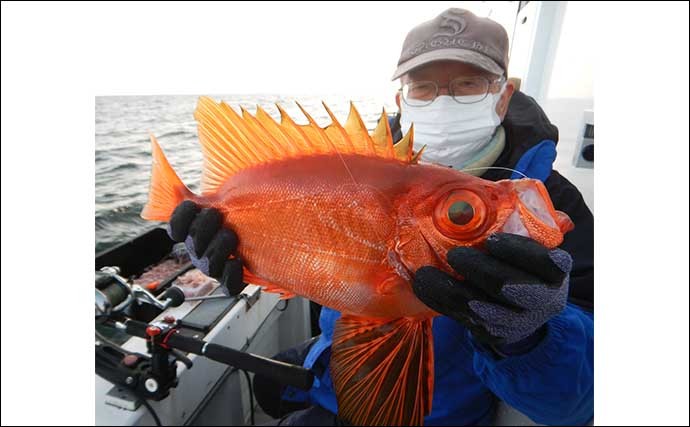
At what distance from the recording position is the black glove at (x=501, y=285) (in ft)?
1.63

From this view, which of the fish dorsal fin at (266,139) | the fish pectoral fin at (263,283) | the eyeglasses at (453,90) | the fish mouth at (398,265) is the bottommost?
the fish pectoral fin at (263,283)

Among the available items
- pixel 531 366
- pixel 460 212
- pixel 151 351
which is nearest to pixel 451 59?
pixel 460 212

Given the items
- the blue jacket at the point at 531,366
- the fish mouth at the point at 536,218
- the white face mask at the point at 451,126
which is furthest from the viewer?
the blue jacket at the point at 531,366

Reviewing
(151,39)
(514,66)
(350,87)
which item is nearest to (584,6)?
(514,66)

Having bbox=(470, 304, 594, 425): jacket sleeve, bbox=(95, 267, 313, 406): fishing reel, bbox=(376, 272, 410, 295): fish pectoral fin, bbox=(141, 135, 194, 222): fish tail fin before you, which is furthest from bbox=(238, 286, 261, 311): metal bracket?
bbox=(470, 304, 594, 425): jacket sleeve

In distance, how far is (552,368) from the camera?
0.80m

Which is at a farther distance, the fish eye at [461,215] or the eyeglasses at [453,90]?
the eyeglasses at [453,90]

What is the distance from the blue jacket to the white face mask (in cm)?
8

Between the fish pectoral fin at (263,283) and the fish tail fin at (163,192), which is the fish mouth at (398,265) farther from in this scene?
the fish tail fin at (163,192)

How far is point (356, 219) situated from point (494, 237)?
0.65ft

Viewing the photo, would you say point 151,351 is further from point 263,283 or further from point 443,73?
point 443,73

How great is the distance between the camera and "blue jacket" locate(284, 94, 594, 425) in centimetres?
72

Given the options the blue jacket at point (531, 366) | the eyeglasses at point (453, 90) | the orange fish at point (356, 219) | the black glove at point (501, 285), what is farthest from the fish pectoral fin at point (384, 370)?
the eyeglasses at point (453, 90)

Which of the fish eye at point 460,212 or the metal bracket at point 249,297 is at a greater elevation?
the fish eye at point 460,212
